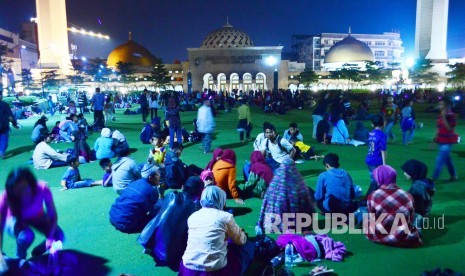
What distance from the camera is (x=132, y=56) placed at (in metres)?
54.0

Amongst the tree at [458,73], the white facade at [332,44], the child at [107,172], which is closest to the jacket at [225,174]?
the child at [107,172]

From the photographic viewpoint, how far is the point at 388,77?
4216cm

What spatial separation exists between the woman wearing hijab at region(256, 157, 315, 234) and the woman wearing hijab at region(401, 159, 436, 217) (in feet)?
4.36

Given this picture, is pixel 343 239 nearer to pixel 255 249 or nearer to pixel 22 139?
pixel 255 249

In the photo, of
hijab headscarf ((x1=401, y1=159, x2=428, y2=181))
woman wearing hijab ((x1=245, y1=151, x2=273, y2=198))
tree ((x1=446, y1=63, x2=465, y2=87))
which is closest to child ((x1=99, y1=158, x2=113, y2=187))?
woman wearing hijab ((x1=245, y1=151, x2=273, y2=198))

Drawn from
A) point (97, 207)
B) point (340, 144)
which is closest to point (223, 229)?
point (97, 207)

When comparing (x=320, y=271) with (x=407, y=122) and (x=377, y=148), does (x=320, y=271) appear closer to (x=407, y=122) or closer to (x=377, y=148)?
(x=377, y=148)

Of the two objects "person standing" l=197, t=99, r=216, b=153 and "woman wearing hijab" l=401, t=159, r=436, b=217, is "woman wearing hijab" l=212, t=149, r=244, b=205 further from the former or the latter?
"person standing" l=197, t=99, r=216, b=153

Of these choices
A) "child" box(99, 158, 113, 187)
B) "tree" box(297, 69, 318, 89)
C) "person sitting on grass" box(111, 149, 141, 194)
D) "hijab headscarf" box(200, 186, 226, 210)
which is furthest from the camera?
"tree" box(297, 69, 318, 89)

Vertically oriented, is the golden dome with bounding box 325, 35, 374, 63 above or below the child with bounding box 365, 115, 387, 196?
above

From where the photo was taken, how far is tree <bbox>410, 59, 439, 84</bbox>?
1469 inches

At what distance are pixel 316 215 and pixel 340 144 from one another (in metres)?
5.81

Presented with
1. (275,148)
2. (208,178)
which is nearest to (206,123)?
(275,148)

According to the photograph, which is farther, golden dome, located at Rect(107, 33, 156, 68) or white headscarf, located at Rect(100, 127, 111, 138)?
golden dome, located at Rect(107, 33, 156, 68)
